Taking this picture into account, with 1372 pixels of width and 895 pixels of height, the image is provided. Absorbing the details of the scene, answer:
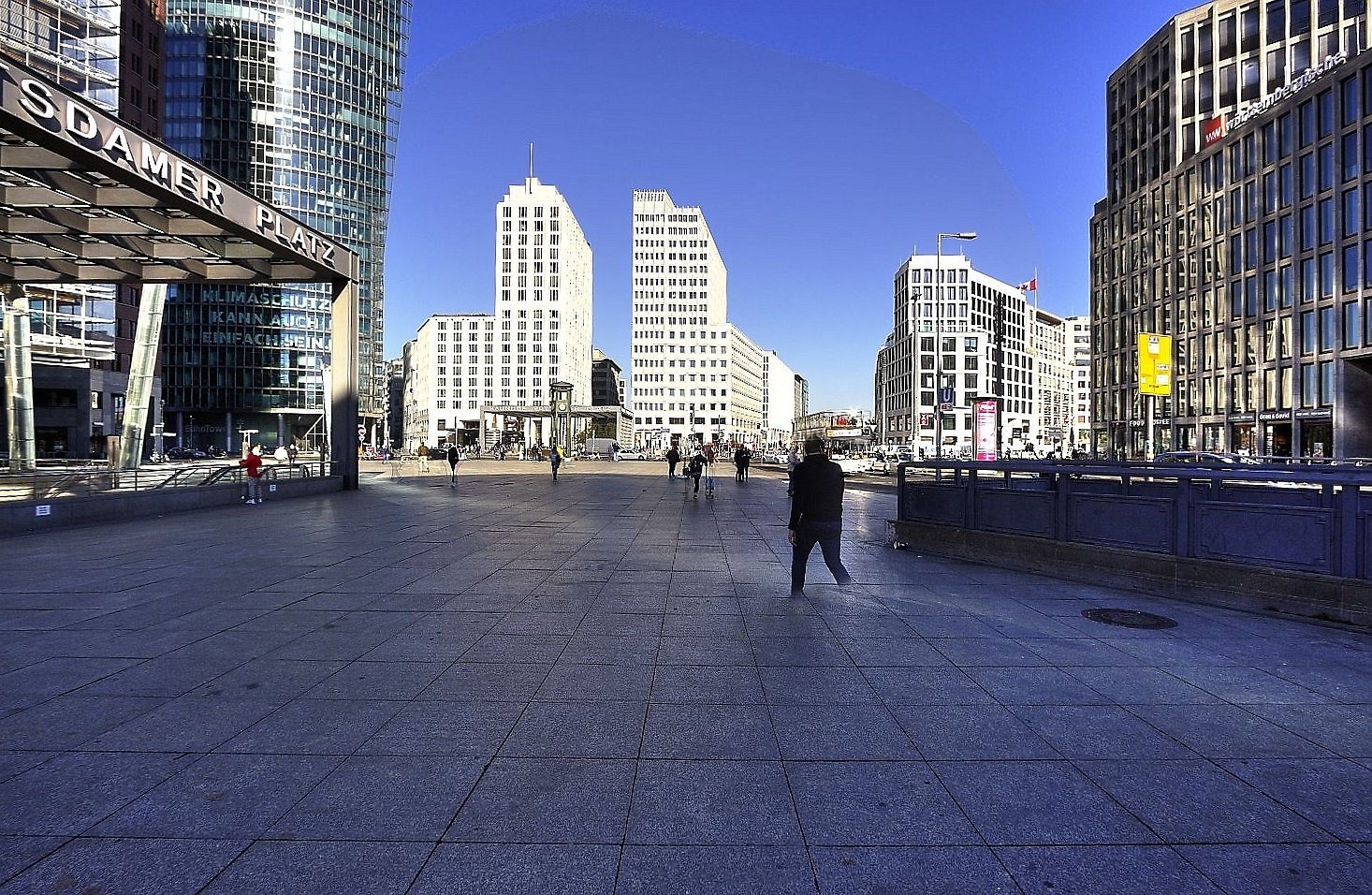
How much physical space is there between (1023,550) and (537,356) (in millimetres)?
156495

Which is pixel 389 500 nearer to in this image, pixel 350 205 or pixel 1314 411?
pixel 1314 411

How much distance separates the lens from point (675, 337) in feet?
A: 534

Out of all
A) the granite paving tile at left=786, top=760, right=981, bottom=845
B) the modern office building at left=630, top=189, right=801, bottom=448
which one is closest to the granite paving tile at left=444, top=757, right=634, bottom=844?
the granite paving tile at left=786, top=760, right=981, bottom=845

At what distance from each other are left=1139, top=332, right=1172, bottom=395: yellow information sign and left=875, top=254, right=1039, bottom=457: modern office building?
66.9 metres

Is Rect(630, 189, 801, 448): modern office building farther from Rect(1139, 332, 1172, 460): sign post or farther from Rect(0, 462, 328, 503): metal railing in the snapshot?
Rect(0, 462, 328, 503): metal railing

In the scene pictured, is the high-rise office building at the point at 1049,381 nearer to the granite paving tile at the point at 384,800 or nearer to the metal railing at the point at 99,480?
the metal railing at the point at 99,480

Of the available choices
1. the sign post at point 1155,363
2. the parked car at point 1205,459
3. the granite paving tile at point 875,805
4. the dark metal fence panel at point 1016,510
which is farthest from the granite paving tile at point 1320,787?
the sign post at point 1155,363

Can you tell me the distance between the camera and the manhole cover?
23.4 ft

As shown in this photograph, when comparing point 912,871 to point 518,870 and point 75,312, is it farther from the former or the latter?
point 75,312

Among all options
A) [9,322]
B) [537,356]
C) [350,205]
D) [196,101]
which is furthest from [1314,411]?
[537,356]

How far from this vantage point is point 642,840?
10.4ft

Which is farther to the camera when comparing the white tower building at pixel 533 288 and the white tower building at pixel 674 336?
the white tower building at pixel 674 336

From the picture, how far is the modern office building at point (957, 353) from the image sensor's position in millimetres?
109062

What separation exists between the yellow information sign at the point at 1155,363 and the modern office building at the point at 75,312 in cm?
6013
